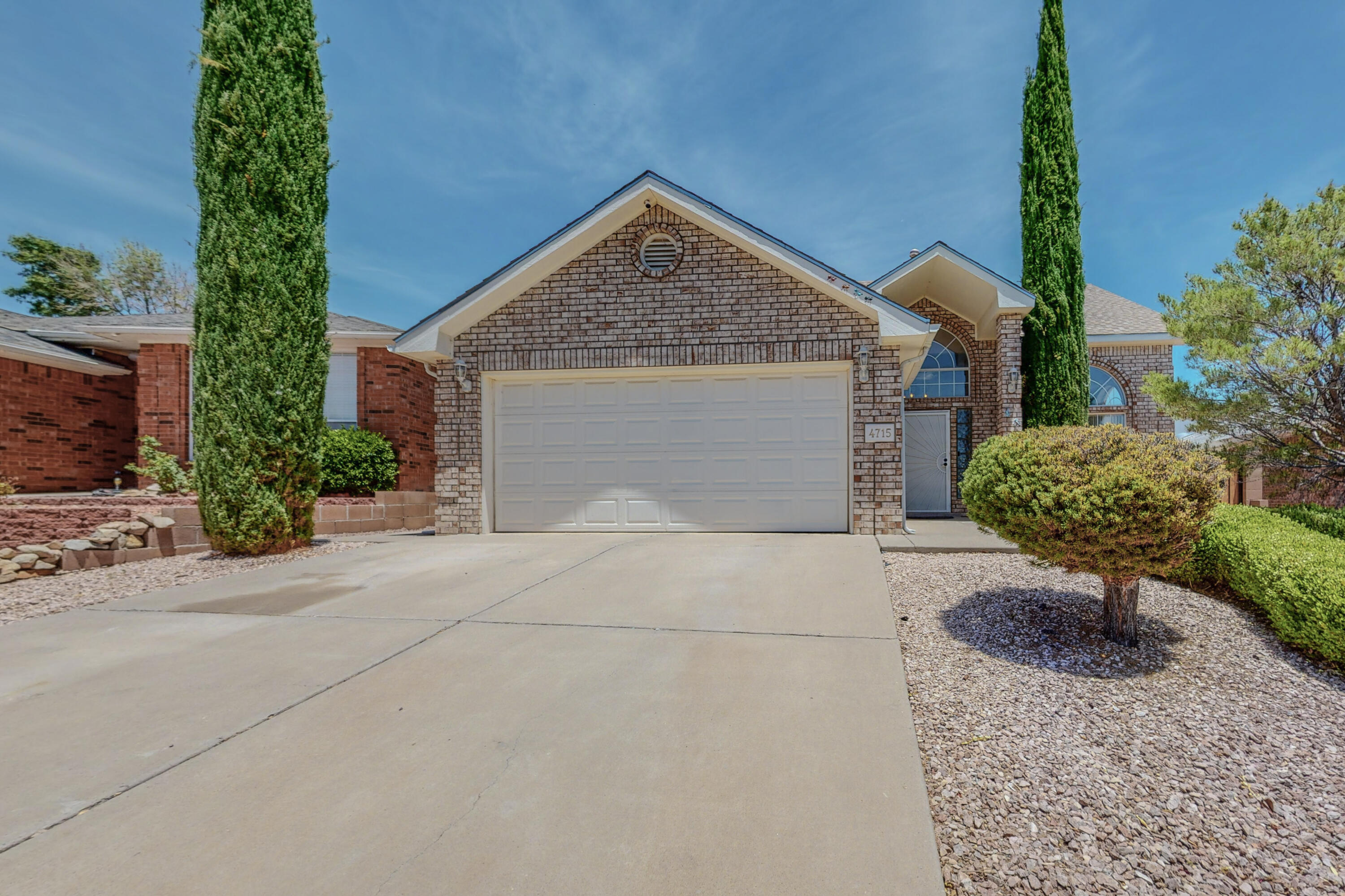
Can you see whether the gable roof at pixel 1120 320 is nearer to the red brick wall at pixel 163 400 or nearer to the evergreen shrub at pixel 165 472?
the evergreen shrub at pixel 165 472

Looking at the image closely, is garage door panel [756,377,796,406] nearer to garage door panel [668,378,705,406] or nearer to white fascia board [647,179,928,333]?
garage door panel [668,378,705,406]

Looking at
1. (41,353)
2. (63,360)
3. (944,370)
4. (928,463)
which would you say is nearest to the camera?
(41,353)

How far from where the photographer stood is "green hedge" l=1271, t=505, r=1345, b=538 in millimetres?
5312

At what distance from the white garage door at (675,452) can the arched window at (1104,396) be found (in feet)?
26.7

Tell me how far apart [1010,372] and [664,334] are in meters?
6.42

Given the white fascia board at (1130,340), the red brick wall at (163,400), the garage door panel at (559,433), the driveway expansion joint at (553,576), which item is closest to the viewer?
the driveway expansion joint at (553,576)

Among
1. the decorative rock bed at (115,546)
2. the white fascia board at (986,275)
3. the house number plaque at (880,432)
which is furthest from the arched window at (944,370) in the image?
the decorative rock bed at (115,546)

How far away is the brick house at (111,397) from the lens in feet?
36.7

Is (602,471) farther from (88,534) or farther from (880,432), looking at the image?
(88,534)

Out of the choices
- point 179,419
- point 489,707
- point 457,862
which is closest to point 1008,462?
point 489,707

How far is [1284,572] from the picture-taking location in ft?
12.4

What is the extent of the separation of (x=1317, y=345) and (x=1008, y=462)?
547cm

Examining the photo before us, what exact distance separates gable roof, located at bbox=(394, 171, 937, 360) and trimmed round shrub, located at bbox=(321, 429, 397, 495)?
2998mm

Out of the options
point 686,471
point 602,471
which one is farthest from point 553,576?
point 686,471
